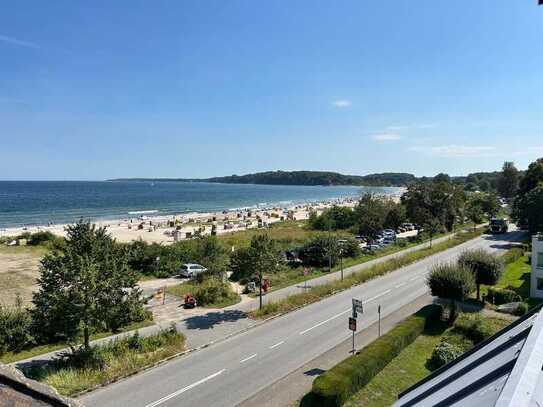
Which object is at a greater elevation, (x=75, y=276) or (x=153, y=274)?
(x=75, y=276)

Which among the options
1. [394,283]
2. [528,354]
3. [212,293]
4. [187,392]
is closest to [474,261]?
[394,283]

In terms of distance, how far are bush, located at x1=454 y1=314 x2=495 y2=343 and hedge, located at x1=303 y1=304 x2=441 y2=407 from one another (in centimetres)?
244

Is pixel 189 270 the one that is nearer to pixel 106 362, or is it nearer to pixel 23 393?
pixel 106 362

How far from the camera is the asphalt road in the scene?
14703 mm

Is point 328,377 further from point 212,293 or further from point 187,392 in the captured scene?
point 212,293

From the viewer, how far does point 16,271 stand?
124 feet

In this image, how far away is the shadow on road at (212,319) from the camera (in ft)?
74.1

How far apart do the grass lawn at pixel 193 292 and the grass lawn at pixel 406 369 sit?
1234cm

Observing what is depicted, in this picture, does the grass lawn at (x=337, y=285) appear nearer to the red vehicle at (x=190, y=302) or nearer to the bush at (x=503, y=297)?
the red vehicle at (x=190, y=302)

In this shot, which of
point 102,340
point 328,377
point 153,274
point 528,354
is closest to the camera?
point 528,354

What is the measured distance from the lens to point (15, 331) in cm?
1906

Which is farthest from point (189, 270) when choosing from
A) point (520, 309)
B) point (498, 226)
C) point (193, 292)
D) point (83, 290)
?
point (498, 226)

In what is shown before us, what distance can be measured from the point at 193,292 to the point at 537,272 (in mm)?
25012

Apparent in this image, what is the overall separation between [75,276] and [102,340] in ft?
19.6
